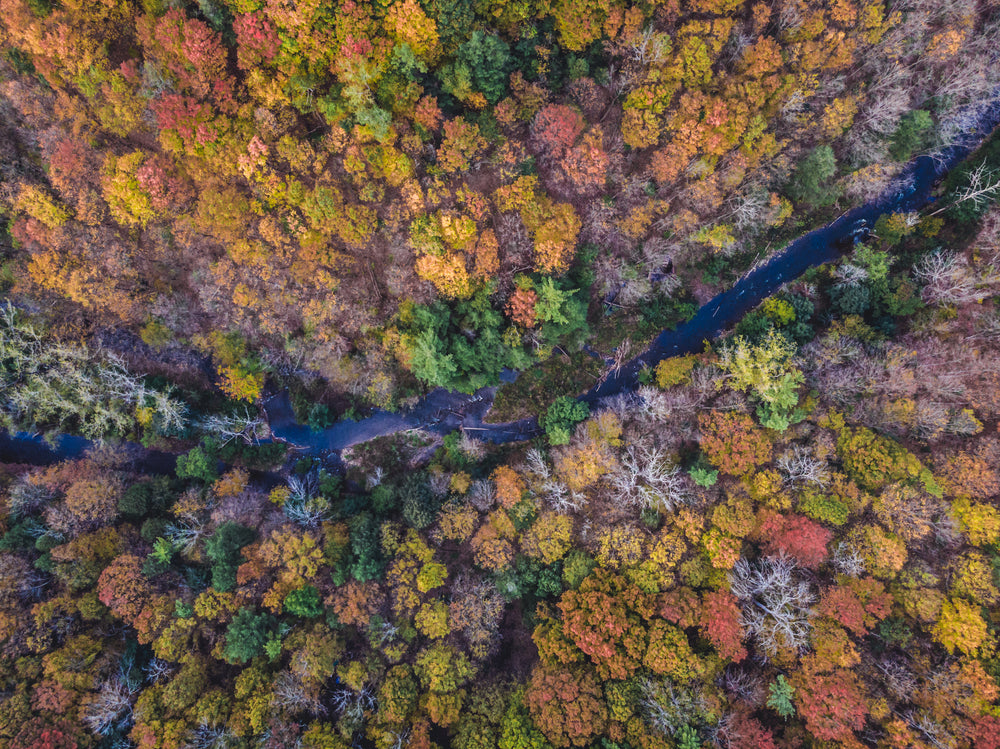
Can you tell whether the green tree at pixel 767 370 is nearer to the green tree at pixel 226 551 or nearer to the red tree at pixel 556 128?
the red tree at pixel 556 128

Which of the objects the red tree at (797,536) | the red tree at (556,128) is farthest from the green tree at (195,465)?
the red tree at (797,536)

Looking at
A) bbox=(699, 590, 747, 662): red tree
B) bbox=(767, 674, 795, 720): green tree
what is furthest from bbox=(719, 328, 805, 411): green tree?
bbox=(767, 674, 795, 720): green tree

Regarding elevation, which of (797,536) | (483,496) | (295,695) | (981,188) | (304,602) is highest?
(981,188)

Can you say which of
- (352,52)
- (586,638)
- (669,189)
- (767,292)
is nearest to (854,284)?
(767,292)

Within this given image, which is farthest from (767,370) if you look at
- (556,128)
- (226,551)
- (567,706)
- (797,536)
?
(226,551)

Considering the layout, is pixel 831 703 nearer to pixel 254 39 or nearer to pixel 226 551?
pixel 226 551

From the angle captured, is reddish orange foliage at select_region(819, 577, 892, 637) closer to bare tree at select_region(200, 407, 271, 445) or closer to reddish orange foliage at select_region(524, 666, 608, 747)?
reddish orange foliage at select_region(524, 666, 608, 747)
